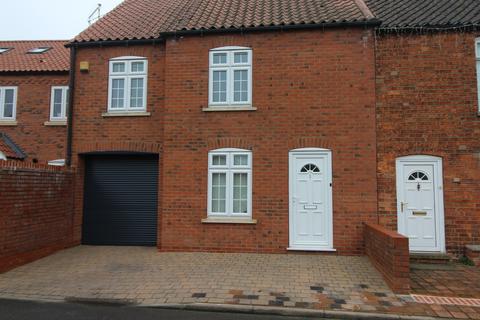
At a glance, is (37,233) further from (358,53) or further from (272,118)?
(358,53)

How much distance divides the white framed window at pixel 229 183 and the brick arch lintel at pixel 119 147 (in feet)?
5.83

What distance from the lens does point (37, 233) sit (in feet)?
27.3

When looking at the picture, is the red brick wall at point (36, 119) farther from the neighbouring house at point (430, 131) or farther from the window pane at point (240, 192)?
the neighbouring house at point (430, 131)

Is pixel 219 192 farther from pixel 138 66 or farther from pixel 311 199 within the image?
pixel 138 66

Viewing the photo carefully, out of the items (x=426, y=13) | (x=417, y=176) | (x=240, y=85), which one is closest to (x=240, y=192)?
(x=240, y=85)

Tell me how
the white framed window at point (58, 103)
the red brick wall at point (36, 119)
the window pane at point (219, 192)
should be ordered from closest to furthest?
the window pane at point (219, 192) < the red brick wall at point (36, 119) < the white framed window at point (58, 103)

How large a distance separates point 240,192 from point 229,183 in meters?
0.36

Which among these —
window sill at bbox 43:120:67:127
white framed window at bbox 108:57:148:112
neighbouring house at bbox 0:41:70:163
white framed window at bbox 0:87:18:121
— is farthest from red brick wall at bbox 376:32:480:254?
white framed window at bbox 0:87:18:121

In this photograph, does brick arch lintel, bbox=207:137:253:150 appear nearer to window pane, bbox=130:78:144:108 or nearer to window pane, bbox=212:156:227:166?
window pane, bbox=212:156:227:166

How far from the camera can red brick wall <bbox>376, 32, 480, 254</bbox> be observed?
27.5 ft

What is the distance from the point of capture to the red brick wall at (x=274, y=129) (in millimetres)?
8531

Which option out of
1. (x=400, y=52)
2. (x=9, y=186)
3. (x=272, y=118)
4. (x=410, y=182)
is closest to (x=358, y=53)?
(x=400, y=52)

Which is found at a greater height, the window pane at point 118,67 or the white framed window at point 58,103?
the window pane at point 118,67

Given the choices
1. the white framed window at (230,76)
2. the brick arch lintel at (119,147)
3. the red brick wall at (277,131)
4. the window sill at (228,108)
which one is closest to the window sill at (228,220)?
the red brick wall at (277,131)
